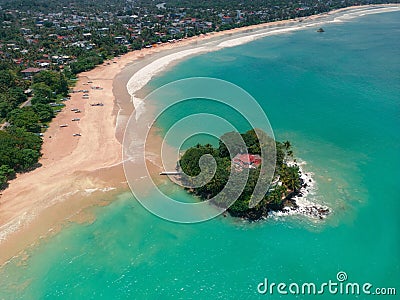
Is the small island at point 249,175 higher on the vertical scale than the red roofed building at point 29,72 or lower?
lower

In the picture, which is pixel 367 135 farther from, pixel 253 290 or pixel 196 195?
pixel 253 290

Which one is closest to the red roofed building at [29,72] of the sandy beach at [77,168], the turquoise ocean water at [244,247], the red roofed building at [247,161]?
the sandy beach at [77,168]

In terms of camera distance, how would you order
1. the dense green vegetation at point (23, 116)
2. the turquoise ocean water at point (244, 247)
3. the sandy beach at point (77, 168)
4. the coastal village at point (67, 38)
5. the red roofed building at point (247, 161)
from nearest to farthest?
1. the turquoise ocean water at point (244, 247)
2. the sandy beach at point (77, 168)
3. the red roofed building at point (247, 161)
4. the dense green vegetation at point (23, 116)
5. the coastal village at point (67, 38)

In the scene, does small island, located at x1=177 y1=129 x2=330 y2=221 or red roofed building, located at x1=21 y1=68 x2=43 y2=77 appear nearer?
small island, located at x1=177 y1=129 x2=330 y2=221

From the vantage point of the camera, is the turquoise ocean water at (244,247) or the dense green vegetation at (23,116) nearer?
the turquoise ocean water at (244,247)

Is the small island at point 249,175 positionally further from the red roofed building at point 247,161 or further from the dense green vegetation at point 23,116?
the dense green vegetation at point 23,116

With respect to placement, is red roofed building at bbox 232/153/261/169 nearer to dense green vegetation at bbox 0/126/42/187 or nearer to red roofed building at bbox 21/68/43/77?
dense green vegetation at bbox 0/126/42/187

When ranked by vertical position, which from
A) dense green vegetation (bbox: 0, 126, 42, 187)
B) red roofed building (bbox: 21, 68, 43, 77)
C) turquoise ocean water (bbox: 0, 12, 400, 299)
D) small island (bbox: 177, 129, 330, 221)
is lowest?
turquoise ocean water (bbox: 0, 12, 400, 299)

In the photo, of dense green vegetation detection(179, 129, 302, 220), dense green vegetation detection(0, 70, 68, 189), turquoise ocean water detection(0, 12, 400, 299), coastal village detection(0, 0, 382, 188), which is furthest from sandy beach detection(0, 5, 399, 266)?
dense green vegetation detection(179, 129, 302, 220)
